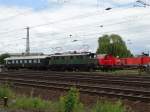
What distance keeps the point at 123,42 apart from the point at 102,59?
209 ft

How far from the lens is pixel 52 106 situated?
54.5ft

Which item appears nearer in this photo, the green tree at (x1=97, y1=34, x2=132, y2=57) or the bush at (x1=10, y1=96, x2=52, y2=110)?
the bush at (x1=10, y1=96, x2=52, y2=110)

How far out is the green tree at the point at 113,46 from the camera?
116250 millimetres

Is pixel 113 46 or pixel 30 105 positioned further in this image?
pixel 113 46

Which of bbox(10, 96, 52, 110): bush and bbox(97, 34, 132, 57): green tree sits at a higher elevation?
bbox(97, 34, 132, 57): green tree

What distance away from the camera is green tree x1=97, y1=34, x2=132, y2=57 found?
11625cm

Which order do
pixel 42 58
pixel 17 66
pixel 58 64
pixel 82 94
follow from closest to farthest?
1. pixel 82 94
2. pixel 58 64
3. pixel 42 58
4. pixel 17 66

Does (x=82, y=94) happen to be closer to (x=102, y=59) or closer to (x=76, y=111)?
(x=76, y=111)

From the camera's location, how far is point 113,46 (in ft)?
393

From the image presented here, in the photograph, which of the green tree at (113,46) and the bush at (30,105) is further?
the green tree at (113,46)

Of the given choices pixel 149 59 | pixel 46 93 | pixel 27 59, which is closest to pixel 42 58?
pixel 27 59

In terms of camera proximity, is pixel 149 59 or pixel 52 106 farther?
pixel 149 59

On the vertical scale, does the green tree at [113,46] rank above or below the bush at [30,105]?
above

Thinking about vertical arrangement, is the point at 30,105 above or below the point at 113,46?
below
